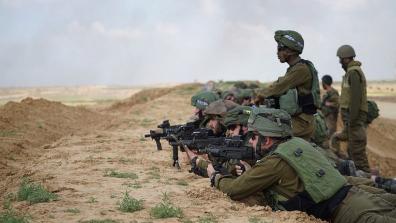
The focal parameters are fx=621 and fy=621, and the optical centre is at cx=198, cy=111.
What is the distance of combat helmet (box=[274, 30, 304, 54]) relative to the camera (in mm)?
7164

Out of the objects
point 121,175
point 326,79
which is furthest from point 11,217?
point 326,79

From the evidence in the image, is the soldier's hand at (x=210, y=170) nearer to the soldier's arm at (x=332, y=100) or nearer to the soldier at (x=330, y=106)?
the soldier at (x=330, y=106)

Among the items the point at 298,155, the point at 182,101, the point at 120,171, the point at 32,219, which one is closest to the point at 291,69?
the point at 298,155

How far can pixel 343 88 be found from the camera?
32.1ft

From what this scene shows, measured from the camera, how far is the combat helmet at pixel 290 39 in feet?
23.5

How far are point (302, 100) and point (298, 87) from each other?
0.16 meters

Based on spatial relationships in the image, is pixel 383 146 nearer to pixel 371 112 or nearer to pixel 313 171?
pixel 371 112

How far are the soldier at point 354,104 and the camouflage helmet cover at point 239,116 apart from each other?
3117mm

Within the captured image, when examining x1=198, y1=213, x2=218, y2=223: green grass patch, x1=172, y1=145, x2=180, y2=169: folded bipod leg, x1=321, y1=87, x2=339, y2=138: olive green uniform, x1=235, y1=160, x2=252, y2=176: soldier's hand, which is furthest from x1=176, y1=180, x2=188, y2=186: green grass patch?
x1=321, y1=87, x2=339, y2=138: olive green uniform

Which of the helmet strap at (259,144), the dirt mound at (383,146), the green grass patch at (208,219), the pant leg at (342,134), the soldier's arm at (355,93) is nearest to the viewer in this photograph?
the green grass patch at (208,219)

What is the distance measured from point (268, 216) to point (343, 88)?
4.88 m

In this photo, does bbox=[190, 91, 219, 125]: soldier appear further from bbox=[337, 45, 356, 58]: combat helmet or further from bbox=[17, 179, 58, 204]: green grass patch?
bbox=[17, 179, 58, 204]: green grass patch

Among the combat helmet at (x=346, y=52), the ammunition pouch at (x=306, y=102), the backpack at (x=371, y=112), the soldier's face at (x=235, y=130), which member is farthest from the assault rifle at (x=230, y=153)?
the backpack at (x=371, y=112)

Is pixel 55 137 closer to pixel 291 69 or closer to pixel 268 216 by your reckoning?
pixel 291 69
